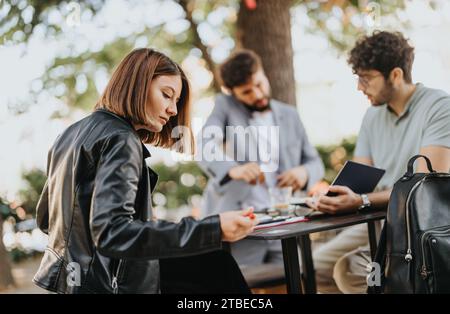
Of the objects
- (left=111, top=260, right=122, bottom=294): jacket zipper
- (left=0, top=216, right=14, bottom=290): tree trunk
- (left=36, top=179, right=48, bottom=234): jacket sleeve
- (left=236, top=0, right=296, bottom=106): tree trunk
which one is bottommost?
(left=0, top=216, right=14, bottom=290): tree trunk

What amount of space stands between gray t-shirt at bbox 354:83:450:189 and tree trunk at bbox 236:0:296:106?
6.57 ft

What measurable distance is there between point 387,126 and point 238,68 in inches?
51.9

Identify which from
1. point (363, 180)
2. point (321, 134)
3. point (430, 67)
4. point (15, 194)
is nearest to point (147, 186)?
point (363, 180)

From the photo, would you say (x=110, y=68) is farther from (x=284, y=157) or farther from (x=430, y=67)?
(x=430, y=67)

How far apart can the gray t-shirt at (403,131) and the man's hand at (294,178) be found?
0.53 metres

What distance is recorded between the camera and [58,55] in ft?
19.2

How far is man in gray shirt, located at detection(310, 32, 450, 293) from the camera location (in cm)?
277

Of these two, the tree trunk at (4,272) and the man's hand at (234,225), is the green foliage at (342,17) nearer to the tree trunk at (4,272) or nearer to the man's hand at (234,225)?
the tree trunk at (4,272)

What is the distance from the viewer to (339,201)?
107 inches

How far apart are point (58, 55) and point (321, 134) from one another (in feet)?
15.3

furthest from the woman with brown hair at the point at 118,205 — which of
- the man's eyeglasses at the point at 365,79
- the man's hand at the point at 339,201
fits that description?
the man's eyeglasses at the point at 365,79

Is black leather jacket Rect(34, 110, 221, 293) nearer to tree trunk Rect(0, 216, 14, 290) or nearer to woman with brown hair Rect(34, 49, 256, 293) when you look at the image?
woman with brown hair Rect(34, 49, 256, 293)

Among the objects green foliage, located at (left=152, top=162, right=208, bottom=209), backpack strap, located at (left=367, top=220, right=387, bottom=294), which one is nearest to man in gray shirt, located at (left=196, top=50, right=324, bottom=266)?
backpack strap, located at (left=367, top=220, right=387, bottom=294)

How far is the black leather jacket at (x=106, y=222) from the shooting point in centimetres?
169
